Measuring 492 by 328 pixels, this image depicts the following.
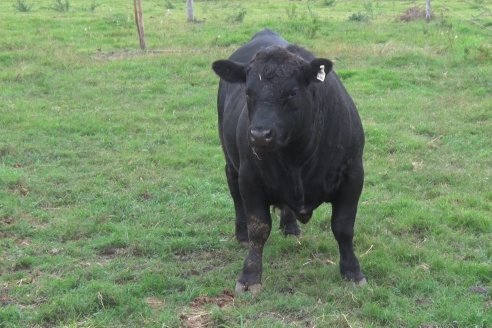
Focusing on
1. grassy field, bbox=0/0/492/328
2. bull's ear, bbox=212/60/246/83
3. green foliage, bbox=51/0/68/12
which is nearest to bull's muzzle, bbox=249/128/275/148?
bull's ear, bbox=212/60/246/83

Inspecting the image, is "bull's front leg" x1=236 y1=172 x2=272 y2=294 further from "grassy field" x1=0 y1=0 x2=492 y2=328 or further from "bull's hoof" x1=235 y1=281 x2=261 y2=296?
"grassy field" x1=0 y1=0 x2=492 y2=328

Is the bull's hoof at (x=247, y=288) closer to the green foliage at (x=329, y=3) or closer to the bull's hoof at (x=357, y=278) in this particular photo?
the bull's hoof at (x=357, y=278)

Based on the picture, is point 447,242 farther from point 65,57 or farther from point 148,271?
point 65,57

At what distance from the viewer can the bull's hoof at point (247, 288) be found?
569 cm

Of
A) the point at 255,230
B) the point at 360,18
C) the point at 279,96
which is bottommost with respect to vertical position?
the point at 360,18

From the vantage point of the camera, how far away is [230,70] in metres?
5.59

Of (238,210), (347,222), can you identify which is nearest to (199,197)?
(238,210)

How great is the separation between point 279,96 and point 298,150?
52 centimetres

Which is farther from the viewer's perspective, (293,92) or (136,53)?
(136,53)

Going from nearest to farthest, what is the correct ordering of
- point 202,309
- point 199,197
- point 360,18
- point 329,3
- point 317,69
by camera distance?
point 317,69 < point 202,309 < point 199,197 < point 360,18 < point 329,3

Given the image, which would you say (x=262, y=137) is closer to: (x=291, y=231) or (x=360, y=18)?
(x=291, y=231)

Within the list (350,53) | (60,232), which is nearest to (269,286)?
(60,232)

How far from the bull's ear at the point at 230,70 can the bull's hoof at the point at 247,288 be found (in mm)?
1459

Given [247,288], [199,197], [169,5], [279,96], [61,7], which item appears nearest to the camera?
[279,96]
